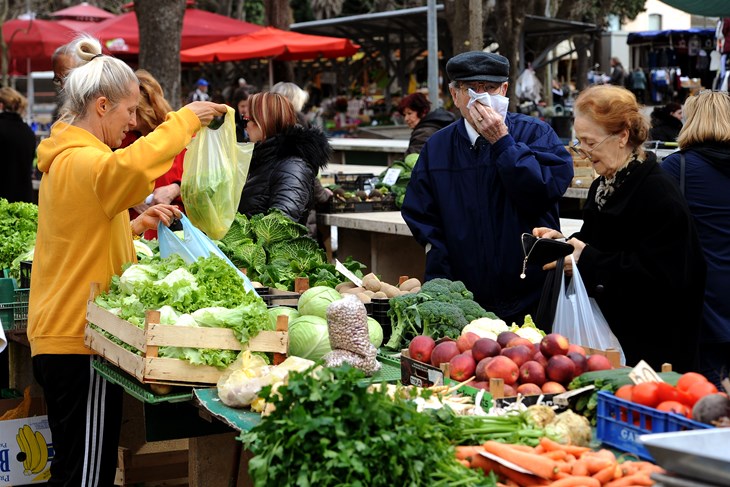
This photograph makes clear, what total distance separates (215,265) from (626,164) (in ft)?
5.70

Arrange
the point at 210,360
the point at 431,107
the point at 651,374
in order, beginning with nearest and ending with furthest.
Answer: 1. the point at 651,374
2. the point at 210,360
3. the point at 431,107

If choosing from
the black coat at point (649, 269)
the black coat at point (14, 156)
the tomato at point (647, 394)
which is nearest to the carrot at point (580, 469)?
the tomato at point (647, 394)

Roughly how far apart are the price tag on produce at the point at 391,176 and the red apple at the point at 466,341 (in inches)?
241

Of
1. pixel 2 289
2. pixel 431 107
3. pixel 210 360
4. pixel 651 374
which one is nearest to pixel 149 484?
pixel 2 289

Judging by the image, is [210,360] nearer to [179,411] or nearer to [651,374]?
[179,411]

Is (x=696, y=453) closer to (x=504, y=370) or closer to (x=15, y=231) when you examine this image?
(x=504, y=370)

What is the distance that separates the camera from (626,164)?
14.0 ft

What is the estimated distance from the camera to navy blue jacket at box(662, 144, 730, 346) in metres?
4.89

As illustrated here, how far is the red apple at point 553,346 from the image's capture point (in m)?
3.52

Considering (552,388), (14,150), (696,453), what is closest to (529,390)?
(552,388)

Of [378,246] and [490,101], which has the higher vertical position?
[490,101]

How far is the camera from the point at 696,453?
2.33 meters

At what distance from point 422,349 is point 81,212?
1.48 m

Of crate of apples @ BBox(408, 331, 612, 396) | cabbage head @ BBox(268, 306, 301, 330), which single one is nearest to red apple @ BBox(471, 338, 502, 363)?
crate of apples @ BBox(408, 331, 612, 396)
